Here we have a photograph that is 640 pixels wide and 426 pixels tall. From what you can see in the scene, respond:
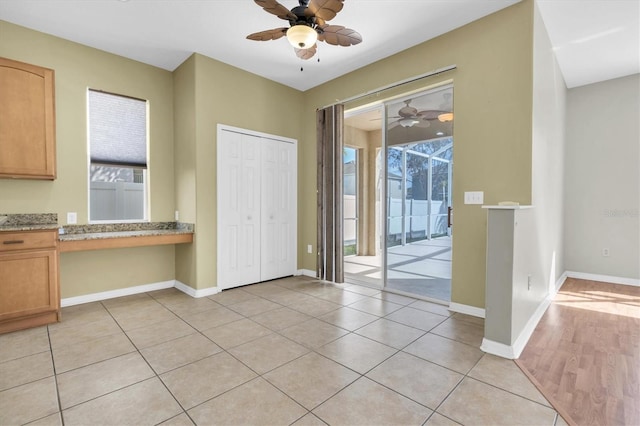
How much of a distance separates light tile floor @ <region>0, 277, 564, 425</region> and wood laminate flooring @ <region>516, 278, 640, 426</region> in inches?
6.5

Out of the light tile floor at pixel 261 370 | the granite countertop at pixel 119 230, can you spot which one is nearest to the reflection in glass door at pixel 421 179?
the light tile floor at pixel 261 370

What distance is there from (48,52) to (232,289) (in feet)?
11.2

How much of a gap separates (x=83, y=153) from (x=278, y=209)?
8.21 feet

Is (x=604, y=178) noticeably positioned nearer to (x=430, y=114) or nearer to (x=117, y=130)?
(x=430, y=114)

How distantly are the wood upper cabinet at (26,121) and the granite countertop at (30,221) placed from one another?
1.44 feet

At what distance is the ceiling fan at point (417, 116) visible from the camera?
12.4ft

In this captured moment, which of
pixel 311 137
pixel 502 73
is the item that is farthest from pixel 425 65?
pixel 311 137

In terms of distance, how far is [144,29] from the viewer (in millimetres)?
3242

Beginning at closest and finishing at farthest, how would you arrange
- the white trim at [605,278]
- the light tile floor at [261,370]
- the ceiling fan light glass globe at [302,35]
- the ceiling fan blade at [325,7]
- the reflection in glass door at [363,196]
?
the light tile floor at [261,370], the ceiling fan blade at [325,7], the ceiling fan light glass globe at [302,35], the white trim at [605,278], the reflection in glass door at [363,196]

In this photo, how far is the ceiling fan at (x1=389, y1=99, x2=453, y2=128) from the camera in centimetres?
378

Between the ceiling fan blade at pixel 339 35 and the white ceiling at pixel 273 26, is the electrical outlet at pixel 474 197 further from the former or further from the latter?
the ceiling fan blade at pixel 339 35

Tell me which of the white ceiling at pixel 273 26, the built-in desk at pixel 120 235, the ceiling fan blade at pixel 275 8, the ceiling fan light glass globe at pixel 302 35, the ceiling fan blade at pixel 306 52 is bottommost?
the built-in desk at pixel 120 235

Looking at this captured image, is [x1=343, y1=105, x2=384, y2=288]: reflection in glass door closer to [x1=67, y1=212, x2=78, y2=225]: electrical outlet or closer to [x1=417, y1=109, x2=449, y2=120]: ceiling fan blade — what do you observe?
[x1=417, y1=109, x2=449, y2=120]: ceiling fan blade

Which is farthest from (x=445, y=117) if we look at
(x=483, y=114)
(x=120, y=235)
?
A: (x=120, y=235)
